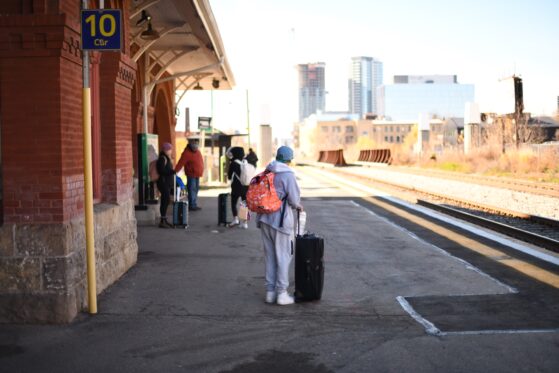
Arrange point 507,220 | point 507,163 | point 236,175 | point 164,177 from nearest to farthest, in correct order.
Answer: point 236,175 < point 164,177 < point 507,220 < point 507,163

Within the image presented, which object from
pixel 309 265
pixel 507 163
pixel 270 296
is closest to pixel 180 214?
pixel 270 296

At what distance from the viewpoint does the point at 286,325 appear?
6254mm

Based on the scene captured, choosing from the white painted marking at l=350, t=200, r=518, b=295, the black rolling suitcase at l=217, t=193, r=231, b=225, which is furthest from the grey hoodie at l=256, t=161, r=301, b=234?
the black rolling suitcase at l=217, t=193, r=231, b=225

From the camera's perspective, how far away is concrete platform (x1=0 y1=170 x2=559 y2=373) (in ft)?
17.0

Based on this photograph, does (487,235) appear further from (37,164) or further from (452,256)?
(37,164)

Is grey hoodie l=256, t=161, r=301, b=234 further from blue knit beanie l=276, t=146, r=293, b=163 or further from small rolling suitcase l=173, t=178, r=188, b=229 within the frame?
small rolling suitcase l=173, t=178, r=188, b=229

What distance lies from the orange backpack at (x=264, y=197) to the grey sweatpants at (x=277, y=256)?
241 millimetres

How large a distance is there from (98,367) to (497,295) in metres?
4.27

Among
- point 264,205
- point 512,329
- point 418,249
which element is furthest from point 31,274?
point 418,249

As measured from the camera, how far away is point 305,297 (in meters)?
7.20

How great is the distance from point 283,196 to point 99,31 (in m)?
2.32

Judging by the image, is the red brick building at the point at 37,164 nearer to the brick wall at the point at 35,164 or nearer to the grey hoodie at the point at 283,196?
the brick wall at the point at 35,164

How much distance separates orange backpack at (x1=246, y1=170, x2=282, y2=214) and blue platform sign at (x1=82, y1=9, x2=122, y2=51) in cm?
185

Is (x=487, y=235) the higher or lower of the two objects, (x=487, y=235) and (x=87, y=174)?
the lower
